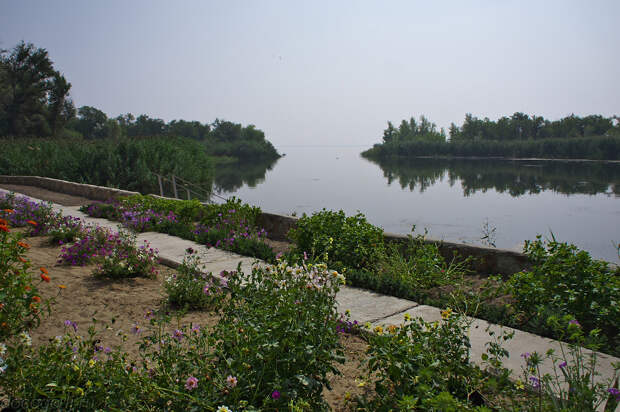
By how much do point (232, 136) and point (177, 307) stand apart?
8838 cm

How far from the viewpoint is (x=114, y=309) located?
146 inches

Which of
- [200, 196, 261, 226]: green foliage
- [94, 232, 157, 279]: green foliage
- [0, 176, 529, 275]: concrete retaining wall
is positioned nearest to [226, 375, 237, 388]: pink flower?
[94, 232, 157, 279]: green foliage

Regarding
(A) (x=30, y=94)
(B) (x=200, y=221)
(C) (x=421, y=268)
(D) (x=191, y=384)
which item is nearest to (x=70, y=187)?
(B) (x=200, y=221)

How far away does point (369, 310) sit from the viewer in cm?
371

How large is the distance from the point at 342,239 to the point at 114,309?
8.71 ft

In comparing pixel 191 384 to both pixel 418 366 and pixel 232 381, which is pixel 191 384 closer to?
pixel 232 381

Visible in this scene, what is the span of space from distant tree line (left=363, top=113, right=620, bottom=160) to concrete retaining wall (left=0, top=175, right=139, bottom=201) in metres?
48.7

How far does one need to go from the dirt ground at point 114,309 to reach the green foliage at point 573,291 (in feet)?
4.89

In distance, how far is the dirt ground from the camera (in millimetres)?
2756

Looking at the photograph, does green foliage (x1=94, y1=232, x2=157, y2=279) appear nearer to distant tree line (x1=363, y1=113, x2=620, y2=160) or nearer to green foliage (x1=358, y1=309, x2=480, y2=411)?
green foliage (x1=358, y1=309, x2=480, y2=411)

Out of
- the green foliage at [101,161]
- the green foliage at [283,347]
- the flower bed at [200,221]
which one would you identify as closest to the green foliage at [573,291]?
the green foliage at [283,347]

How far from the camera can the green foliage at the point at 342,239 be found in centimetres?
504

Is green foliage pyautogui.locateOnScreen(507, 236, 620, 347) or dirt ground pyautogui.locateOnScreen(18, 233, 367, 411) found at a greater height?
green foliage pyautogui.locateOnScreen(507, 236, 620, 347)

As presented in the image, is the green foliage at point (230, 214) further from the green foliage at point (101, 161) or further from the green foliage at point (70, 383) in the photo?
the green foliage at point (101, 161)
